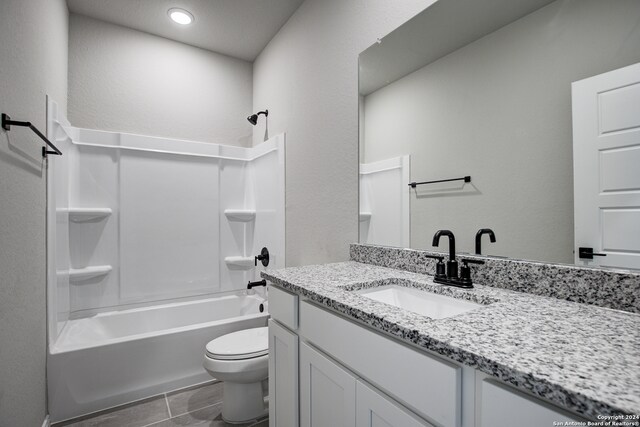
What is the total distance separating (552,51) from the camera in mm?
958

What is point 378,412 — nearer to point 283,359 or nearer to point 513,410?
point 513,410

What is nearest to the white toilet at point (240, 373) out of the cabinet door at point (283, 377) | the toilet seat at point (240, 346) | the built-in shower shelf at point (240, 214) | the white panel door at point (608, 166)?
the toilet seat at point (240, 346)

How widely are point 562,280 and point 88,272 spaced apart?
9.54ft

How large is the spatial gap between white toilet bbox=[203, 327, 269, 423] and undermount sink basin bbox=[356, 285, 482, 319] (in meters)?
0.93

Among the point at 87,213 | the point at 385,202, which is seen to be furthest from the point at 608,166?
the point at 87,213

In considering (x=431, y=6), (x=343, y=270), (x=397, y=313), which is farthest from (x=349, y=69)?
(x=397, y=313)

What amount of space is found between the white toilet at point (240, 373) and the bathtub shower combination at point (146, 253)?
18.8 inches

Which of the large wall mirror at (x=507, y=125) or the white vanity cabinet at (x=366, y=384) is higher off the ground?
the large wall mirror at (x=507, y=125)

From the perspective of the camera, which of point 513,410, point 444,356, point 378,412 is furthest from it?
point 378,412

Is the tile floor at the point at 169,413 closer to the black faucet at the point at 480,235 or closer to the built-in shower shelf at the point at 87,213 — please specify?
the built-in shower shelf at the point at 87,213

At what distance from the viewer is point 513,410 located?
0.53 meters

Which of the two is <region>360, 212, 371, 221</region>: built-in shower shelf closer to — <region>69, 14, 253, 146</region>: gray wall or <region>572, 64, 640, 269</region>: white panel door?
<region>572, 64, 640, 269</region>: white panel door

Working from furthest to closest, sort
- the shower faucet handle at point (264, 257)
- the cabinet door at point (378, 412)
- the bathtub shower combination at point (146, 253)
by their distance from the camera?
the shower faucet handle at point (264, 257) < the bathtub shower combination at point (146, 253) < the cabinet door at point (378, 412)

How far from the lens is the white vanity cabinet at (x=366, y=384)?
564mm
